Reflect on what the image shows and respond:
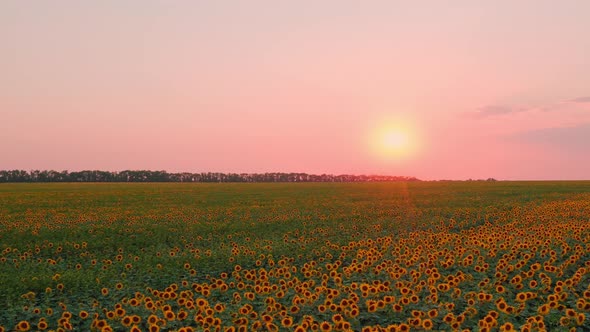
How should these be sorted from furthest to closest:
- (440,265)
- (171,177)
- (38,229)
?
(171,177), (38,229), (440,265)

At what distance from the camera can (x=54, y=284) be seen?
45.1 feet

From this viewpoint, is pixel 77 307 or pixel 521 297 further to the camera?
pixel 77 307

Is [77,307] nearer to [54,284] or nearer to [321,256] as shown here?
[54,284]

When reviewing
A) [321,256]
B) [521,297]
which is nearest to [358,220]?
[321,256]

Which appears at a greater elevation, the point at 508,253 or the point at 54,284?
the point at 508,253

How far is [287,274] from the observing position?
46.3 ft

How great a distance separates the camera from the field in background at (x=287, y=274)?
373 inches

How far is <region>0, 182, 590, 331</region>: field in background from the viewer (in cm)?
948

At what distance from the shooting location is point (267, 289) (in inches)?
457

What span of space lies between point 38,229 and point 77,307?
13.0 metres

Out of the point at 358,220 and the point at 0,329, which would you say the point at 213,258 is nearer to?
→ the point at 0,329

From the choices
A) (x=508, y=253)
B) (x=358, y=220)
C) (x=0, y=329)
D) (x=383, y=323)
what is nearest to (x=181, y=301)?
(x=0, y=329)

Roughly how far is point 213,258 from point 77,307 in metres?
5.87

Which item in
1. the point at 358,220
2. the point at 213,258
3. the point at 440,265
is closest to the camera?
the point at 440,265
